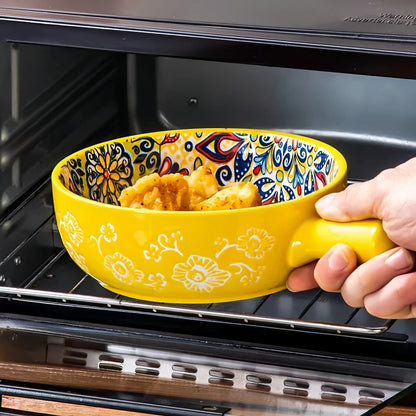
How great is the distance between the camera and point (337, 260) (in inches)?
28.2

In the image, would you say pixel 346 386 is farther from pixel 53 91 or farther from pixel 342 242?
pixel 53 91

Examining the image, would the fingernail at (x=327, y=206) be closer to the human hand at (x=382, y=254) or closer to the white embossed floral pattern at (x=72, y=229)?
the human hand at (x=382, y=254)

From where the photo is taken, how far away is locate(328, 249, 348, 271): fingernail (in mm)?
715

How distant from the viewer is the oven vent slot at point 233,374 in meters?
0.89

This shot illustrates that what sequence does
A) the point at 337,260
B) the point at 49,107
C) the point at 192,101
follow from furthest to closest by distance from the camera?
the point at 192,101 → the point at 49,107 → the point at 337,260

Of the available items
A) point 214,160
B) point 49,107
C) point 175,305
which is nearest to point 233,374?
point 175,305

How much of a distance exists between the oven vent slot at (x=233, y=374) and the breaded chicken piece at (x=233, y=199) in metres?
0.19

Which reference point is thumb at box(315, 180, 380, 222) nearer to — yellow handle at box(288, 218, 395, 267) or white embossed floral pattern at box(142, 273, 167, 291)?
yellow handle at box(288, 218, 395, 267)

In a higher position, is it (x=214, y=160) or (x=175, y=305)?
(x=214, y=160)

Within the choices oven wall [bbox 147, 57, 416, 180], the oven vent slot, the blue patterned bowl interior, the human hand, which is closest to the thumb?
the human hand

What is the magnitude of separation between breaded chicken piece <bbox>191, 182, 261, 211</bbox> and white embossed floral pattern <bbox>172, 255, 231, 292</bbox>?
57 millimetres

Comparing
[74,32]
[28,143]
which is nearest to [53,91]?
[28,143]

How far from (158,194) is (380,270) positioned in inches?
7.7

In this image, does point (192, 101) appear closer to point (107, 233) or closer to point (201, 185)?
point (201, 185)
